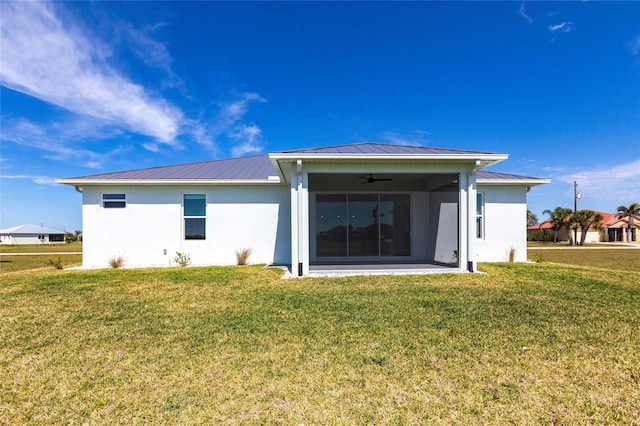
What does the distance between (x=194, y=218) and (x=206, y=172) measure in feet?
6.60

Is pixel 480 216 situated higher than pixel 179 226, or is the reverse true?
pixel 480 216

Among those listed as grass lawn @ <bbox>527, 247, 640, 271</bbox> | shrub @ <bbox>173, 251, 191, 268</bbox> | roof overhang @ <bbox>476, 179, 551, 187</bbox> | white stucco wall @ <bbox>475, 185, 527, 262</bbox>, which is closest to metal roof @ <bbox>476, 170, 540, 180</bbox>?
roof overhang @ <bbox>476, 179, 551, 187</bbox>

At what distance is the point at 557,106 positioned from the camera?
1720 cm

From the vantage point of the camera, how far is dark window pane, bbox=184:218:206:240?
11.7 m

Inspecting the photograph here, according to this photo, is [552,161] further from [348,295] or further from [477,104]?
[348,295]

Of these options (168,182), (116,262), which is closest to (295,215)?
(168,182)

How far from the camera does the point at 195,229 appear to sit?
11.8 m

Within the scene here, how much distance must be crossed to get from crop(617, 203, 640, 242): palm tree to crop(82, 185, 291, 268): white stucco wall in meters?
54.1

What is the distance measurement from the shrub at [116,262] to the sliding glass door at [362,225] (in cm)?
733

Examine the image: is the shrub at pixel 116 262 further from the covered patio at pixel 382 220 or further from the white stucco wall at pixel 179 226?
the covered patio at pixel 382 220

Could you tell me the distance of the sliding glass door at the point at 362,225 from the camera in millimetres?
12367

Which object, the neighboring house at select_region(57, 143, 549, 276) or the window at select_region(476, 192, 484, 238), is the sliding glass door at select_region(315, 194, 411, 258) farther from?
the window at select_region(476, 192, 484, 238)

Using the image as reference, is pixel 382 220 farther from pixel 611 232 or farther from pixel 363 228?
pixel 611 232

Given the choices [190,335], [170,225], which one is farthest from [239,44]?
[190,335]
